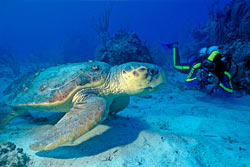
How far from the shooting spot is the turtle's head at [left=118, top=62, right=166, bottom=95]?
266cm

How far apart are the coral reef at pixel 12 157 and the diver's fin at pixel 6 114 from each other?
132cm

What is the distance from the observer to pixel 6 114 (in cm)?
333

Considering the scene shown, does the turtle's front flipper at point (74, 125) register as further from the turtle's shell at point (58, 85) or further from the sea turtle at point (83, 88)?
the turtle's shell at point (58, 85)

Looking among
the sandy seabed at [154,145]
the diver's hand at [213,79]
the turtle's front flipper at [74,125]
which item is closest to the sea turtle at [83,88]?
the turtle's front flipper at [74,125]

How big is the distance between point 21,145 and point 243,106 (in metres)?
6.02

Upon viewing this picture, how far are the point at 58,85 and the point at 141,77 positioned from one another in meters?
1.61

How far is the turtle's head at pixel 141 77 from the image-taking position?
266 centimetres

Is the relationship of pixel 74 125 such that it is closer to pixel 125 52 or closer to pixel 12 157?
pixel 12 157

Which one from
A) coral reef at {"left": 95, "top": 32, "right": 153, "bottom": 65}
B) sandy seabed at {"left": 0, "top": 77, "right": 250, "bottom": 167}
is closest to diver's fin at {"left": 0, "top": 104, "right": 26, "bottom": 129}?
sandy seabed at {"left": 0, "top": 77, "right": 250, "bottom": 167}

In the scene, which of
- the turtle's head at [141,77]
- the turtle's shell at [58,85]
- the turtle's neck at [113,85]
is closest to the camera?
the turtle's head at [141,77]

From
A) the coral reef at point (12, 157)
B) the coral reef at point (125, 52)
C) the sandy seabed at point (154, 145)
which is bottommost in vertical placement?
the sandy seabed at point (154, 145)

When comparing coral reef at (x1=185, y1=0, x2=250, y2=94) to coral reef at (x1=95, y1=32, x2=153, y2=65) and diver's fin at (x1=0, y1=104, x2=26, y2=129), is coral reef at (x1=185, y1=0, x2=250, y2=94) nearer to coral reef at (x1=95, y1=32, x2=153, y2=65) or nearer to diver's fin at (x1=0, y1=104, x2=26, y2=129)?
coral reef at (x1=95, y1=32, x2=153, y2=65)

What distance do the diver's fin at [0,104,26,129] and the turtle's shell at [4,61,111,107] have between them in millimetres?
160

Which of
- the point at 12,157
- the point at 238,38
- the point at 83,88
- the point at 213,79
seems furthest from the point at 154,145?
the point at 238,38
